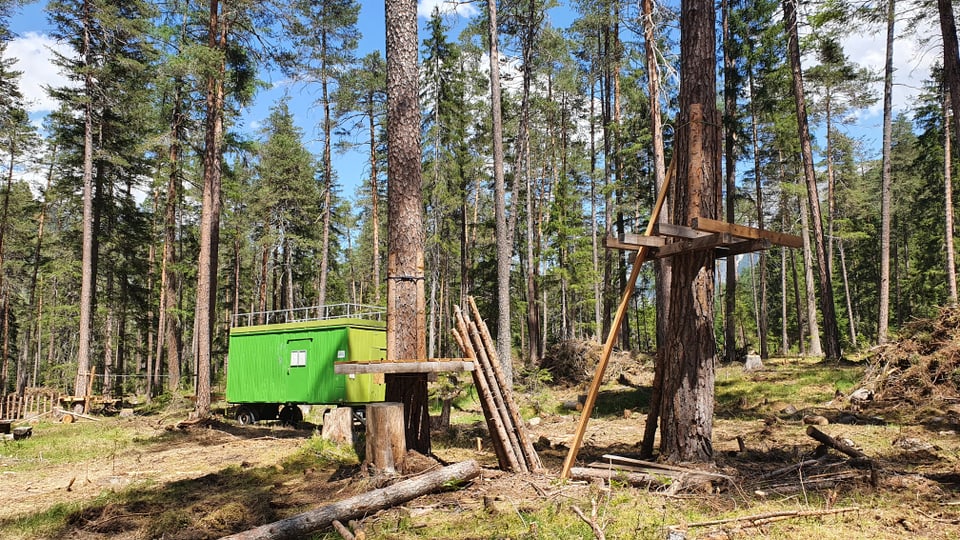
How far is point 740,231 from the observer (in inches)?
239

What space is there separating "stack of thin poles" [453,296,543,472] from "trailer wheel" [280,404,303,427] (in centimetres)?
960

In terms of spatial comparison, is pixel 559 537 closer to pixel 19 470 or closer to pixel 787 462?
pixel 787 462

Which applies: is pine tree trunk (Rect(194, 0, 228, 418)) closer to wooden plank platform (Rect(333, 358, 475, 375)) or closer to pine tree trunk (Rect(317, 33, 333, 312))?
pine tree trunk (Rect(317, 33, 333, 312))

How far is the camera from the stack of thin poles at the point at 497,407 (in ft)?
21.6

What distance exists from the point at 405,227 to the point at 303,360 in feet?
24.3

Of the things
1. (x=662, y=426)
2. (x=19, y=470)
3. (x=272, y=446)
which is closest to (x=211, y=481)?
(x=272, y=446)

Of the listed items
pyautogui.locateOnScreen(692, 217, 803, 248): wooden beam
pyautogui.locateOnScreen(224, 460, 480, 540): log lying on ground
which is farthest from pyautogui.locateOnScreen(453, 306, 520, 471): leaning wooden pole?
pyautogui.locateOnScreen(692, 217, 803, 248): wooden beam

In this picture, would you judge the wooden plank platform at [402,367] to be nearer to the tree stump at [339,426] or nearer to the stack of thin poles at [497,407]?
the stack of thin poles at [497,407]

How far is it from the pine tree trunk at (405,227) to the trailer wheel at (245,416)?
378 inches

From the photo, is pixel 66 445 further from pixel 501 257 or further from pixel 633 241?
pixel 633 241

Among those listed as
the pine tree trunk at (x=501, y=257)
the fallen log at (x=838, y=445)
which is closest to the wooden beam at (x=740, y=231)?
the fallen log at (x=838, y=445)

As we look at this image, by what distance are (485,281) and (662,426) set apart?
28.7 metres

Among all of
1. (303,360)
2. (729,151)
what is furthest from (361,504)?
(729,151)

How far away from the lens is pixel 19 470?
9.94 metres
